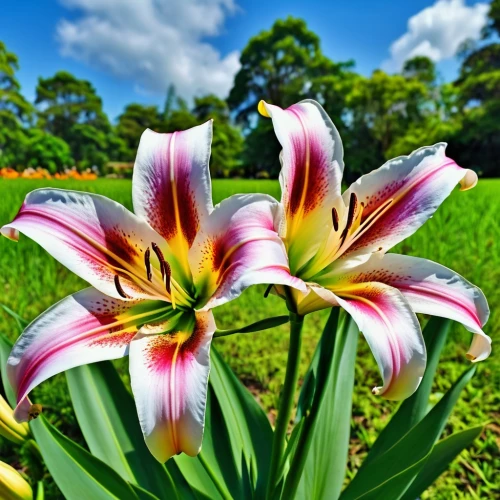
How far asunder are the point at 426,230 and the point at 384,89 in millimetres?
17620

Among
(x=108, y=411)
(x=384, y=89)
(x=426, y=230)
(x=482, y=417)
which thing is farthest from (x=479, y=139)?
(x=108, y=411)

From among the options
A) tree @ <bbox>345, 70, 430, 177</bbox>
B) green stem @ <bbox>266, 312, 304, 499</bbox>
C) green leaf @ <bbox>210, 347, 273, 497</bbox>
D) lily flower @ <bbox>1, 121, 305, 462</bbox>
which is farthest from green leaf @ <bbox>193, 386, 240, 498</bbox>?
tree @ <bbox>345, 70, 430, 177</bbox>

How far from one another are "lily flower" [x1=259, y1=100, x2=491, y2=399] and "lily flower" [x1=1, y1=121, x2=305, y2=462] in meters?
0.07

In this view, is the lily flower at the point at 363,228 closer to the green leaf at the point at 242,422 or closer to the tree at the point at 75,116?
the green leaf at the point at 242,422

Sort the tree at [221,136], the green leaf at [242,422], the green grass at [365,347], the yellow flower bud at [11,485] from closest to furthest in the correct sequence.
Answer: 1. the yellow flower bud at [11,485]
2. the green leaf at [242,422]
3. the green grass at [365,347]
4. the tree at [221,136]

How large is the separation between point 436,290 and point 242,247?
240 millimetres

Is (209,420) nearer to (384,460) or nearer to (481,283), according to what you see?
(384,460)

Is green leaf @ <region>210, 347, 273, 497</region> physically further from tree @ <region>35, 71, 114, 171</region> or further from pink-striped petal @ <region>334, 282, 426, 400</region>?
tree @ <region>35, 71, 114, 171</region>

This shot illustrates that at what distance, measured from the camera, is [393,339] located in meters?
0.45

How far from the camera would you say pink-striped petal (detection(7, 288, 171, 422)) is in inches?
17.7

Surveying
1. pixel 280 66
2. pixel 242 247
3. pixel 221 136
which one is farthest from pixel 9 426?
pixel 280 66

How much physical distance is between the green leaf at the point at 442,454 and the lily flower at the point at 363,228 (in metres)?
0.37

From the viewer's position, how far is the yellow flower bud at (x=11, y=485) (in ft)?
2.22

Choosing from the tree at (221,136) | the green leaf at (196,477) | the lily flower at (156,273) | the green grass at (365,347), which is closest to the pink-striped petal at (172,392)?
the lily flower at (156,273)
